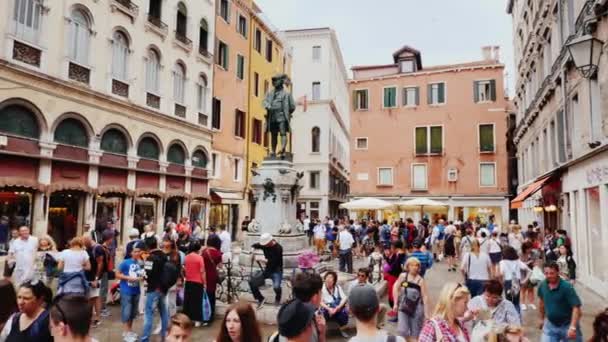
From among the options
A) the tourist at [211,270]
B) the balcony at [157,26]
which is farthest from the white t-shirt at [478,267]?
the balcony at [157,26]

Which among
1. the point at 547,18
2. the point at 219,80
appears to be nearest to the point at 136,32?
the point at 219,80

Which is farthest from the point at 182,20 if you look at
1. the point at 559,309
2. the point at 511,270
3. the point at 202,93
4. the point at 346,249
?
the point at 559,309

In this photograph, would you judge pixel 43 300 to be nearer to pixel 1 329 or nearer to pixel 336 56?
pixel 1 329

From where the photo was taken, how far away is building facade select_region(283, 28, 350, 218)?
39.1m

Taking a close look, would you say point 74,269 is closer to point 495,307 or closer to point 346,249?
point 495,307

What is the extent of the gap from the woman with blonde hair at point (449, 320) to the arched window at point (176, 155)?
1988 cm

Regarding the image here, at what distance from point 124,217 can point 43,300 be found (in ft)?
52.0

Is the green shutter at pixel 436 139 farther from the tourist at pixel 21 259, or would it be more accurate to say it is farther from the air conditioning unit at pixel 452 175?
the tourist at pixel 21 259

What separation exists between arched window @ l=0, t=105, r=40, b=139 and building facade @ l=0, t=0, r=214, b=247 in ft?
0.11

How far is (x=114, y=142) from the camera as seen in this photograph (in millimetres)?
18422

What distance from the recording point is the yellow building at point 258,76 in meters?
30.3

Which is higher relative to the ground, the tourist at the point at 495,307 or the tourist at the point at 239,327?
the tourist at the point at 239,327

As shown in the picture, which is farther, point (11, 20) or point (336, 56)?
point (336, 56)

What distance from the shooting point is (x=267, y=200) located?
37.7ft
